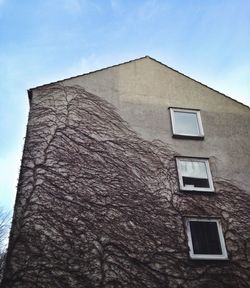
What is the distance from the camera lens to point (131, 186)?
10.3 m

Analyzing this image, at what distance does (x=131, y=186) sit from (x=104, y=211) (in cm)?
123

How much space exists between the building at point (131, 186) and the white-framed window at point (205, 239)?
30mm

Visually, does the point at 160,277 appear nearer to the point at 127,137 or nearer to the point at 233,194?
the point at 233,194

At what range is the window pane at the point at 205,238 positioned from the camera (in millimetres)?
9469

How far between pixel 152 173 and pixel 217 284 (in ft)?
12.0

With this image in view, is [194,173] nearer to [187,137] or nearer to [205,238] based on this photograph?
[187,137]

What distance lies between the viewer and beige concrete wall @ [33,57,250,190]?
1175 cm

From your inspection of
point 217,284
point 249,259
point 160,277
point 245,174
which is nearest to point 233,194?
point 245,174

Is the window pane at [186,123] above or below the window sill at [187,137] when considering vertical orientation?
above

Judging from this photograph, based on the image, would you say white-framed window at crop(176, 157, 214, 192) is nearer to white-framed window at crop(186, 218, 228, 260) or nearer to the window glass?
the window glass

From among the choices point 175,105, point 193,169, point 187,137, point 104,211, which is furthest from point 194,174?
point 104,211

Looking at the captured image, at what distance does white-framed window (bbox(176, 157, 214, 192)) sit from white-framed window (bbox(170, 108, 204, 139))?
39.1 inches

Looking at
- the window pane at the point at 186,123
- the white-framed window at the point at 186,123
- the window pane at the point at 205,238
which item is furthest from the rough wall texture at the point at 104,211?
the window pane at the point at 186,123

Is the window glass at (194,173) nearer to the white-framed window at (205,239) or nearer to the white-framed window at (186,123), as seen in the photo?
the white-framed window at (186,123)
